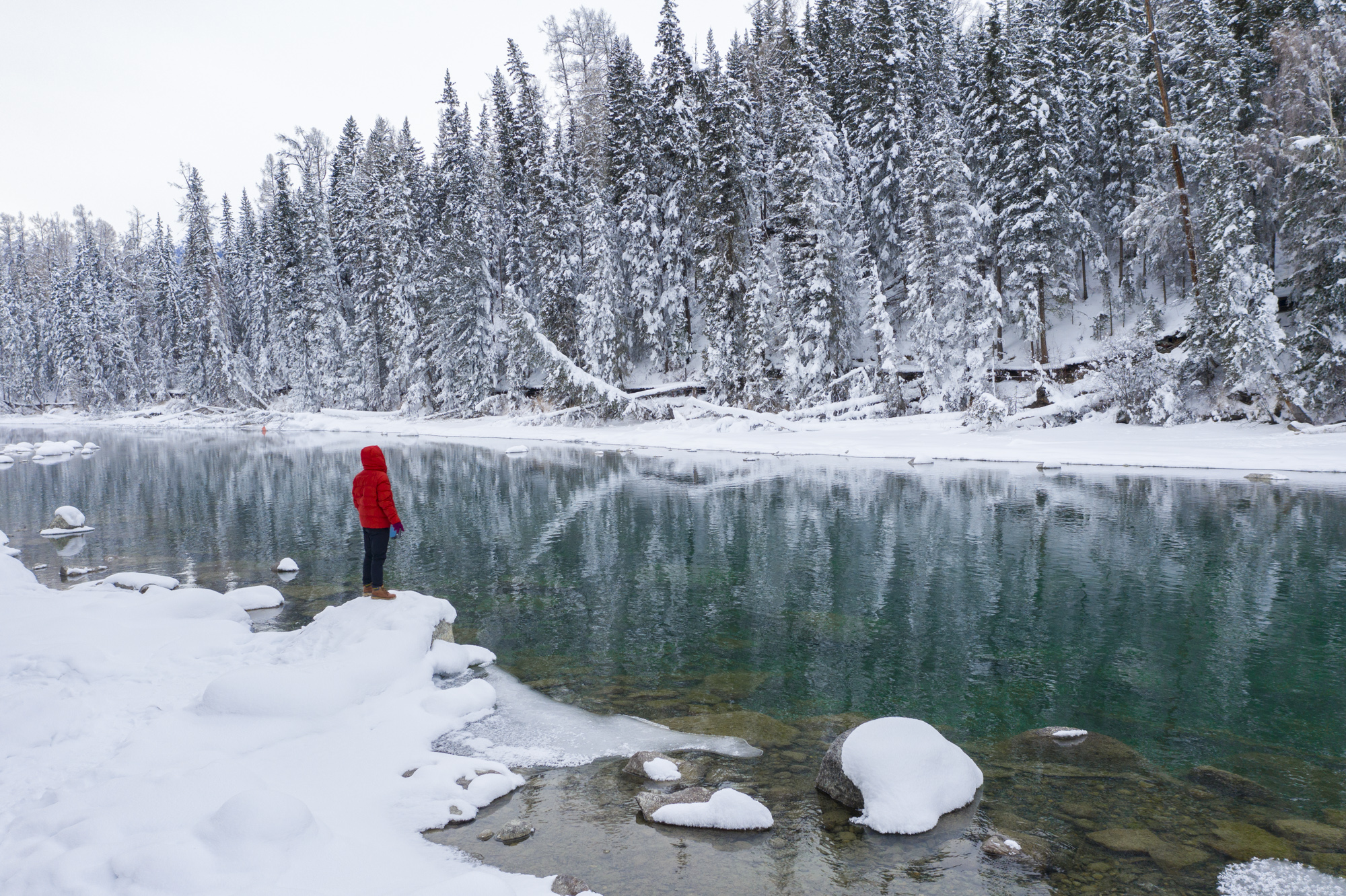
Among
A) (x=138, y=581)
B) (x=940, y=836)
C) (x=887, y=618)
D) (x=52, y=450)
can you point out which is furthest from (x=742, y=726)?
(x=52, y=450)

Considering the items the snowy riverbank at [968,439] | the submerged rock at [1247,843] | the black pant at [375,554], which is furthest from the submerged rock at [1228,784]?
the snowy riverbank at [968,439]

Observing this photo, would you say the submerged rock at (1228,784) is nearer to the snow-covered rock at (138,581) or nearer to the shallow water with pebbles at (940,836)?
the shallow water with pebbles at (940,836)

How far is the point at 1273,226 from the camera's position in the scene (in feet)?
100

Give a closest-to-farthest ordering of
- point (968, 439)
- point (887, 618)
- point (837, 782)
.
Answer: point (837, 782)
point (887, 618)
point (968, 439)

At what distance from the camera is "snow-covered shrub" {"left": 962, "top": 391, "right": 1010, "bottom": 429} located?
30281 millimetres

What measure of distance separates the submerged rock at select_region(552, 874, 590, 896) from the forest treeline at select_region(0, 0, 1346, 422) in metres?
28.8

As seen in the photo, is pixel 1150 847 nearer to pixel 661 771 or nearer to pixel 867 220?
pixel 661 771

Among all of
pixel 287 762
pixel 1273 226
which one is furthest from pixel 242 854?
pixel 1273 226

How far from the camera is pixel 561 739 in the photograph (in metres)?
6.88

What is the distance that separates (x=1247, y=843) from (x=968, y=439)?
85.1 ft

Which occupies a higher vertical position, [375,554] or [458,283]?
[458,283]

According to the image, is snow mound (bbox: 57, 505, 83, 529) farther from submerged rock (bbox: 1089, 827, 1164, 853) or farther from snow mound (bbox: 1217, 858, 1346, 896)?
snow mound (bbox: 1217, 858, 1346, 896)

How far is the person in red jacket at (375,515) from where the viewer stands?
9398 millimetres

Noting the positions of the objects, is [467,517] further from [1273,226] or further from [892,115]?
[1273,226]
